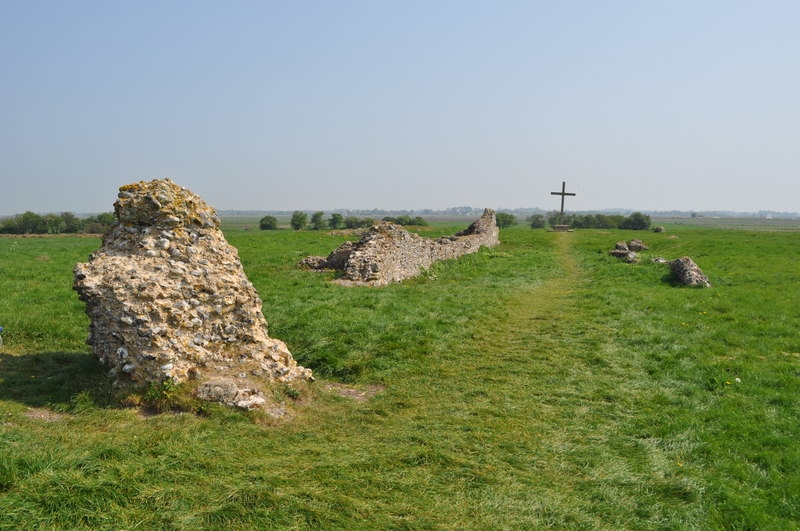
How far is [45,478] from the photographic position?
446cm

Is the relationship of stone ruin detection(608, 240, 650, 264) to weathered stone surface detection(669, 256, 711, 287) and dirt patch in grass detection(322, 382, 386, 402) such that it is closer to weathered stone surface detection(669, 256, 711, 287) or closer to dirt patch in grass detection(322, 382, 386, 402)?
weathered stone surface detection(669, 256, 711, 287)

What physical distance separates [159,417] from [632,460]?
6656 millimetres

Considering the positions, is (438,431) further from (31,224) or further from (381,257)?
(31,224)

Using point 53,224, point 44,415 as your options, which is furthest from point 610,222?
point 53,224

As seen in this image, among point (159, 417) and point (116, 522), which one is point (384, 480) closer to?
point (116, 522)

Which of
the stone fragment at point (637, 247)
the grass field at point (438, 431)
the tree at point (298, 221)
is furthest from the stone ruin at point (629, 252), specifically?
the tree at point (298, 221)

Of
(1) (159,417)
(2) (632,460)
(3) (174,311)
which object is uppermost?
(3) (174,311)

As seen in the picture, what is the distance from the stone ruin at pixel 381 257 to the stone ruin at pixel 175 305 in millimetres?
9016

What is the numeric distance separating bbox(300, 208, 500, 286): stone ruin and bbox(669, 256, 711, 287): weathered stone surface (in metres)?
11.7

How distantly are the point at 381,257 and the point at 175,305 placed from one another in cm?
1167

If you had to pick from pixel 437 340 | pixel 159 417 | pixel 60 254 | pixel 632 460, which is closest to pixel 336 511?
pixel 159 417

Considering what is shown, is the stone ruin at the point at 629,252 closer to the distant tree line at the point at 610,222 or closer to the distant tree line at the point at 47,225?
the distant tree line at the point at 610,222

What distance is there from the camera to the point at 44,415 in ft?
21.1

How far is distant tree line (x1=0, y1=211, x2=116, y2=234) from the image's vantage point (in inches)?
2579
